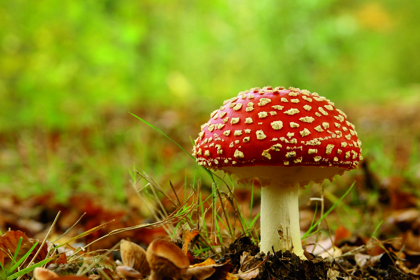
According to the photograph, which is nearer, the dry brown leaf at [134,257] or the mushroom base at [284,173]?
the dry brown leaf at [134,257]

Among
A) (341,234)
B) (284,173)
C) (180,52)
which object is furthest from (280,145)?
(180,52)

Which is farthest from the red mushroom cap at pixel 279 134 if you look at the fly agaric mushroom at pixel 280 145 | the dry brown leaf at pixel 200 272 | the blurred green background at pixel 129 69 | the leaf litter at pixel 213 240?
the blurred green background at pixel 129 69

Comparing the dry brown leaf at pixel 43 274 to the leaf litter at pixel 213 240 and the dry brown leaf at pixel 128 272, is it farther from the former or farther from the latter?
the dry brown leaf at pixel 128 272

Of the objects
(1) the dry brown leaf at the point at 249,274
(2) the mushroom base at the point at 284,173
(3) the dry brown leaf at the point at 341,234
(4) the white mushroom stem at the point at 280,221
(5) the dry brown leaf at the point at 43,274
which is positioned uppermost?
(2) the mushroom base at the point at 284,173

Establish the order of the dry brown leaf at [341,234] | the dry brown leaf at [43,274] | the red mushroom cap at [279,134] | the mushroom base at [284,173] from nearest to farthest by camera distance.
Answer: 1. the dry brown leaf at [43,274]
2. the red mushroom cap at [279,134]
3. the mushroom base at [284,173]
4. the dry brown leaf at [341,234]

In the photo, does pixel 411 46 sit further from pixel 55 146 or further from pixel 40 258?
pixel 40 258

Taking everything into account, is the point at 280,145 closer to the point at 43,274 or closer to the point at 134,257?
the point at 134,257

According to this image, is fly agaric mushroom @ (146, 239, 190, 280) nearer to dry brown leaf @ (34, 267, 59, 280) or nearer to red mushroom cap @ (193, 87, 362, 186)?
dry brown leaf @ (34, 267, 59, 280)

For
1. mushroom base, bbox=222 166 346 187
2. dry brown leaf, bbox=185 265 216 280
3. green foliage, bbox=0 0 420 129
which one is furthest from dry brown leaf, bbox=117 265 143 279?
green foliage, bbox=0 0 420 129
